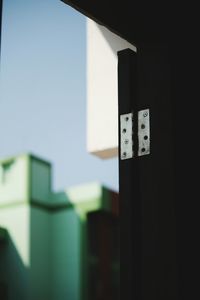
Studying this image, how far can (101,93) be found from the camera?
325cm

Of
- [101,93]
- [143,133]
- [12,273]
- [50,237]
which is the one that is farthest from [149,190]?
[50,237]

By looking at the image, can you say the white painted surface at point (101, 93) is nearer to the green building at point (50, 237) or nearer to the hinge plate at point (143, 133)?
the hinge plate at point (143, 133)

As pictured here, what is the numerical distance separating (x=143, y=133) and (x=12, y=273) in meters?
10.0

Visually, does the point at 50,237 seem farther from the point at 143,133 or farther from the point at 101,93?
the point at 143,133

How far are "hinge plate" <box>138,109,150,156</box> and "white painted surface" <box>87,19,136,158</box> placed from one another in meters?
1.73

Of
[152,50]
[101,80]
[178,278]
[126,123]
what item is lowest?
[178,278]

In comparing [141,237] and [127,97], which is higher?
[127,97]

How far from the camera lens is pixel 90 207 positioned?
11.3 m

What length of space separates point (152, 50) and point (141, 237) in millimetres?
489

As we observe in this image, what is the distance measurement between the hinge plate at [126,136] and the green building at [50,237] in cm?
975


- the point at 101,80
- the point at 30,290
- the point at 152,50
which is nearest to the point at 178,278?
the point at 152,50

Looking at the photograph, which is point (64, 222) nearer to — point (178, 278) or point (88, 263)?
point (88, 263)

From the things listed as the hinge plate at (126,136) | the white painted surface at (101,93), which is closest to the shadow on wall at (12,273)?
A: the white painted surface at (101,93)

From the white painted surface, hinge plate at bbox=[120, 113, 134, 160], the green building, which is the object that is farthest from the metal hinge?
the green building
